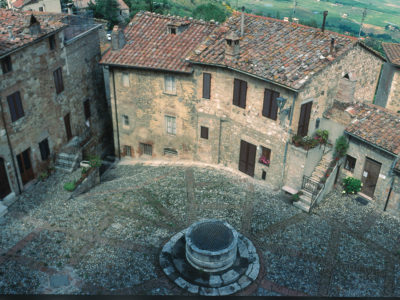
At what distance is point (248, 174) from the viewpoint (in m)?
26.0

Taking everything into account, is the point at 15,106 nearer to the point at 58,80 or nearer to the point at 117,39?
the point at 58,80

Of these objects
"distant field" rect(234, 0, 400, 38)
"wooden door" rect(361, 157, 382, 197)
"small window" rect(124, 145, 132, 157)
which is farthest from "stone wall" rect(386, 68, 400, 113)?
"distant field" rect(234, 0, 400, 38)

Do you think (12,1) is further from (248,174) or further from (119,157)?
(248,174)

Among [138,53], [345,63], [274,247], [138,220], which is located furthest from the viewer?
[138,53]

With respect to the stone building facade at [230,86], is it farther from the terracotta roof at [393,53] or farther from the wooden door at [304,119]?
the terracotta roof at [393,53]

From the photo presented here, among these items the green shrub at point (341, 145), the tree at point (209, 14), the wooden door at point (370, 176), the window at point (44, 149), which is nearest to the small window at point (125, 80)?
the window at point (44, 149)

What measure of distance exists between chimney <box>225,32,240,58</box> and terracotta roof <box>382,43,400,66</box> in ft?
43.3

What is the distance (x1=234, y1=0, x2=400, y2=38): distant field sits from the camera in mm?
99250

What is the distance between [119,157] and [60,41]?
9.93 m

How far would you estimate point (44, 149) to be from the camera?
24.8 m

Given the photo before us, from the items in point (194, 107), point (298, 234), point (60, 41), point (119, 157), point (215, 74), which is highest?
point (60, 41)

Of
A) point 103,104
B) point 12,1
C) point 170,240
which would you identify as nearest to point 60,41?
point 103,104

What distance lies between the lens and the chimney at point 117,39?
2611cm

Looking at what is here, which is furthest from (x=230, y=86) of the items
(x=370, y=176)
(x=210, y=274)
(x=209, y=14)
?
(x=209, y=14)
